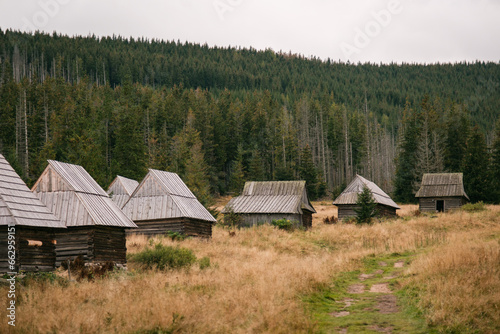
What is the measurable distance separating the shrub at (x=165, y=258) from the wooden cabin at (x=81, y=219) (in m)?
1.21

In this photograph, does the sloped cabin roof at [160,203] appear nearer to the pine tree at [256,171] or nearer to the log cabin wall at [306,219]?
the log cabin wall at [306,219]

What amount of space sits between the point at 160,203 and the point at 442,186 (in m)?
35.9

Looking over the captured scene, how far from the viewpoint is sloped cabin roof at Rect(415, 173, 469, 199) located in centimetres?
5394

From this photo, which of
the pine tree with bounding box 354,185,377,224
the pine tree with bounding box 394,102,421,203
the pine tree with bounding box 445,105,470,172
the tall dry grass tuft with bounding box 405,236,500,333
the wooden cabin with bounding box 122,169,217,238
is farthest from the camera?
the pine tree with bounding box 445,105,470,172

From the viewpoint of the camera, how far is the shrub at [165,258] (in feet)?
72.5

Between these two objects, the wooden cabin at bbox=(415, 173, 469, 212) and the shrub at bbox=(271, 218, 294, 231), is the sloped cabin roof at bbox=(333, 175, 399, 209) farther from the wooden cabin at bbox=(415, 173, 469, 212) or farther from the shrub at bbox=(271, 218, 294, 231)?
the shrub at bbox=(271, 218, 294, 231)

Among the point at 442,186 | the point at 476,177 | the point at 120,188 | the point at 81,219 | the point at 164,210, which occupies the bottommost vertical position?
the point at 164,210

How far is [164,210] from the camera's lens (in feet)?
108

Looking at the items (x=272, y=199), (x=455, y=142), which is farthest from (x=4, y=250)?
(x=455, y=142)

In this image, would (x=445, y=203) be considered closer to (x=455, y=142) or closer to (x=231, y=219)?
(x=231, y=219)

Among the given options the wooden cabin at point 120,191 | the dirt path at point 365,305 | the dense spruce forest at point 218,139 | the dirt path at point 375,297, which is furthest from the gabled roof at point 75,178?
the dense spruce forest at point 218,139

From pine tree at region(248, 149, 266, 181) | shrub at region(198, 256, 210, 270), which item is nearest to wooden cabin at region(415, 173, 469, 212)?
pine tree at region(248, 149, 266, 181)

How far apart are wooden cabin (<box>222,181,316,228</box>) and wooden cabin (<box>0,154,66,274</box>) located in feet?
83.7

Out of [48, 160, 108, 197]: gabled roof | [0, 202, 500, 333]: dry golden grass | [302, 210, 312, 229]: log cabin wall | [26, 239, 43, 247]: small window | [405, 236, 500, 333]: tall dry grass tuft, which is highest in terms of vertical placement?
[48, 160, 108, 197]: gabled roof
